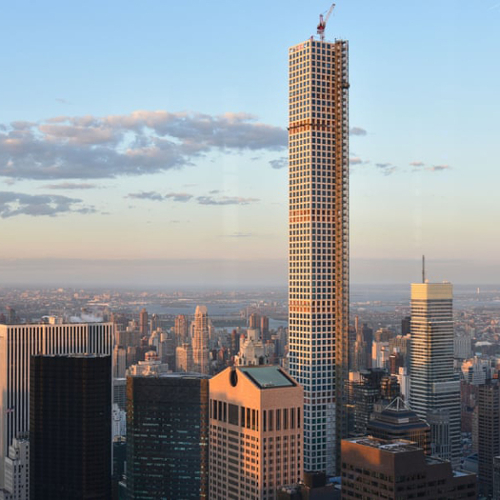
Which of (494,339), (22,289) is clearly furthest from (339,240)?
(22,289)

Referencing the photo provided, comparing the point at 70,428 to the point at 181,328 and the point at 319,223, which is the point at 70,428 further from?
the point at 319,223

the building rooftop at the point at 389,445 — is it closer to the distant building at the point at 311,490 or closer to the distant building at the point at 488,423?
the distant building at the point at 311,490

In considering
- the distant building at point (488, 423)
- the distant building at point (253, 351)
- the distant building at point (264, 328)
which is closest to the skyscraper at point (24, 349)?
the distant building at point (253, 351)

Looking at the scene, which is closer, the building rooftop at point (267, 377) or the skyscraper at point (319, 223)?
the building rooftop at point (267, 377)

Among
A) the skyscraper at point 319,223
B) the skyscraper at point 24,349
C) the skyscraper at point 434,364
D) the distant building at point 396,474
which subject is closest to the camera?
the distant building at point 396,474

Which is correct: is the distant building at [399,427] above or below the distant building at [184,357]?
below

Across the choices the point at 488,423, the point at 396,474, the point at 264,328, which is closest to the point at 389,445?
the point at 396,474

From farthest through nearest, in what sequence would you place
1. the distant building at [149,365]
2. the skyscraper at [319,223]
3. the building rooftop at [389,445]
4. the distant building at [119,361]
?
1. the distant building at [119,361]
2. the distant building at [149,365]
3. the skyscraper at [319,223]
4. the building rooftop at [389,445]

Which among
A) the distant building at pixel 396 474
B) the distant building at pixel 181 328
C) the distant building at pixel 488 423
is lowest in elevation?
the distant building at pixel 488 423

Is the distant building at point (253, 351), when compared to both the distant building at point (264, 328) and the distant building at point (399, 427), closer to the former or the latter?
the distant building at point (264, 328)
